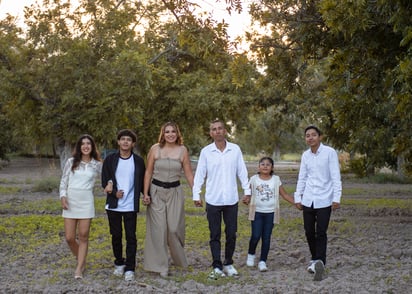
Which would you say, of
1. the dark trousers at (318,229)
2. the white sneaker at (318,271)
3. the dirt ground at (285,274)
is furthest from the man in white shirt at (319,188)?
the dirt ground at (285,274)

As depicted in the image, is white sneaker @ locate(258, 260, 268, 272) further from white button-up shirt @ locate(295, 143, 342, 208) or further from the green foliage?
the green foliage

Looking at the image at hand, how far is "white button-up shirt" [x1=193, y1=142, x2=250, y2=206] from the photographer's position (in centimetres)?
809

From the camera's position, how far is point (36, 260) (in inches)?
371

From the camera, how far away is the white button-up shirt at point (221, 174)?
318 inches

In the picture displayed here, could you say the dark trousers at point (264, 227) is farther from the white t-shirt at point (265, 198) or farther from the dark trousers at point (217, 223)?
the dark trousers at point (217, 223)

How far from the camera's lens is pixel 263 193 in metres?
8.64

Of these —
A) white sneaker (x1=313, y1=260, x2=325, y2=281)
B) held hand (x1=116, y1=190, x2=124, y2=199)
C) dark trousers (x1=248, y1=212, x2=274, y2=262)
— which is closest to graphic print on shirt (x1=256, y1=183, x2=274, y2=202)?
dark trousers (x1=248, y1=212, x2=274, y2=262)

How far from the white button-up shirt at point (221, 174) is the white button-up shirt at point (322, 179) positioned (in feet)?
2.58

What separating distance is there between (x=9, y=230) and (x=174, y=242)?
5.17 metres

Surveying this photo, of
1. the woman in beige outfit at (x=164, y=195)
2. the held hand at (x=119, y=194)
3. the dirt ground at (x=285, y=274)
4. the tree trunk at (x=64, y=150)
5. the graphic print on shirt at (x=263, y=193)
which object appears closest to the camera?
the dirt ground at (x=285, y=274)

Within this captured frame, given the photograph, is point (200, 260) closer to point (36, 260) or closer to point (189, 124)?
point (36, 260)

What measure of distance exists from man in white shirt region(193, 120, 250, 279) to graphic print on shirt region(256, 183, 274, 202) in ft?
1.43

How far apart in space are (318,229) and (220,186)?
1.35 metres

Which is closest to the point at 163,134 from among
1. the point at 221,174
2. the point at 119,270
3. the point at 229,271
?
the point at 221,174
